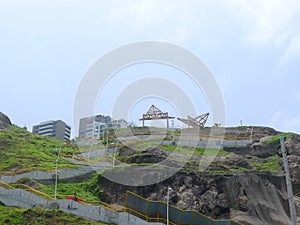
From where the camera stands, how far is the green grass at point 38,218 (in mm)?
30359

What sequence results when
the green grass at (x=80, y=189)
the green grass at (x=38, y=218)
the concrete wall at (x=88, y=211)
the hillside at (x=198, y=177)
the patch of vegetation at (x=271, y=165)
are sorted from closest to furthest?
the green grass at (x=38, y=218), the concrete wall at (x=88, y=211), the green grass at (x=80, y=189), the hillside at (x=198, y=177), the patch of vegetation at (x=271, y=165)

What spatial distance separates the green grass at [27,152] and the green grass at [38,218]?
60.9ft

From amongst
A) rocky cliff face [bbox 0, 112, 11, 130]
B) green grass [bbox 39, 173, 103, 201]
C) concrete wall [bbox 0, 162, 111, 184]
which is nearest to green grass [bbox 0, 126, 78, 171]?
concrete wall [bbox 0, 162, 111, 184]

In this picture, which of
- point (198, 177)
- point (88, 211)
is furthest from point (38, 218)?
point (198, 177)

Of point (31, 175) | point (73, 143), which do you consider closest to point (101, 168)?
point (31, 175)

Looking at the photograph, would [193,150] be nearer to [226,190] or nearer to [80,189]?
[226,190]

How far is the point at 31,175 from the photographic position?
157 feet

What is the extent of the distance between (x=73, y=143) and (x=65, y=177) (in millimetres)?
30172

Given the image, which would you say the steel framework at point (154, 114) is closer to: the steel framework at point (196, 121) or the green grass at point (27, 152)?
the steel framework at point (196, 121)

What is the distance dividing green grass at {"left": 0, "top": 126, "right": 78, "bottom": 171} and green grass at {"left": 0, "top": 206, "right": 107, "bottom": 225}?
18547 mm

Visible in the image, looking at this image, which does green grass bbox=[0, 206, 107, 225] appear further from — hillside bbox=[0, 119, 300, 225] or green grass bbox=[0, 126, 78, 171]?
green grass bbox=[0, 126, 78, 171]

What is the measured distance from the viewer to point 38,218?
102 ft

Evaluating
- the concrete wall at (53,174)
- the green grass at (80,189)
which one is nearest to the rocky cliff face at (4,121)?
the concrete wall at (53,174)

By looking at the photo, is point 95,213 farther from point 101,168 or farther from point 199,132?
point 199,132
